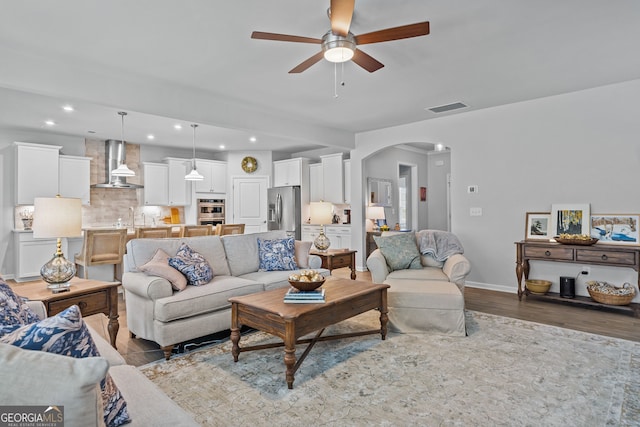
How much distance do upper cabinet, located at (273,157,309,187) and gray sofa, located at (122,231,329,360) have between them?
4.12 metres

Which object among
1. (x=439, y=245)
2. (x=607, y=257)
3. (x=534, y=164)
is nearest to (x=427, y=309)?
(x=439, y=245)

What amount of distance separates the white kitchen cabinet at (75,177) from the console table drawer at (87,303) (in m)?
4.72

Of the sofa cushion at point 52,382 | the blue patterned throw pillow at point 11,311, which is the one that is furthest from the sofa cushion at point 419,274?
the sofa cushion at point 52,382

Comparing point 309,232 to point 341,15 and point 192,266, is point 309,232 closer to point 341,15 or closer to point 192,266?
point 192,266

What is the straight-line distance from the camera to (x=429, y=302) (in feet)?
10.6

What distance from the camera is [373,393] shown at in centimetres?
225

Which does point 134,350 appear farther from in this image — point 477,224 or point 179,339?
point 477,224

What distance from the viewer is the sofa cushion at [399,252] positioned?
4.00m

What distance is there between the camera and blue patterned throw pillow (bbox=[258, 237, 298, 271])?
157 inches

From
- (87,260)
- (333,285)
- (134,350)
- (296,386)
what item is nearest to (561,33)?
(333,285)

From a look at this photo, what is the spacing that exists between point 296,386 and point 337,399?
306 millimetres

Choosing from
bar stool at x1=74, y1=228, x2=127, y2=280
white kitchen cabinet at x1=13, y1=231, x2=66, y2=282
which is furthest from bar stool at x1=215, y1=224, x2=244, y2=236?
white kitchen cabinet at x1=13, y1=231, x2=66, y2=282

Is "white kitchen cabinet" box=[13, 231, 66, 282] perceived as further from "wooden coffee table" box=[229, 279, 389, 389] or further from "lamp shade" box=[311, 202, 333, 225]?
"wooden coffee table" box=[229, 279, 389, 389]

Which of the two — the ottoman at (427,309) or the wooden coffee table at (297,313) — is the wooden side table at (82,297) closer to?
the wooden coffee table at (297,313)
